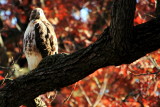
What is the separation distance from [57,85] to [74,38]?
5.26m

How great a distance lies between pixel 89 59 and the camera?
3.28 meters

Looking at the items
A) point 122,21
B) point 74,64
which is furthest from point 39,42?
point 122,21

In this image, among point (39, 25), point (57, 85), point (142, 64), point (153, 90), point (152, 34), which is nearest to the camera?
point (152, 34)

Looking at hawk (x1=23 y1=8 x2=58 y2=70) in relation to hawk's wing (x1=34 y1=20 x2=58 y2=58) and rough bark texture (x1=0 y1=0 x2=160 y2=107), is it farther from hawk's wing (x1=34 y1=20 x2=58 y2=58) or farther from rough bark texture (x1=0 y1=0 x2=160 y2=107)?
rough bark texture (x1=0 y1=0 x2=160 y2=107)

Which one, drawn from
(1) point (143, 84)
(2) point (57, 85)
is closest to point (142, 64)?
(1) point (143, 84)

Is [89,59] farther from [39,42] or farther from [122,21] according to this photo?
[39,42]

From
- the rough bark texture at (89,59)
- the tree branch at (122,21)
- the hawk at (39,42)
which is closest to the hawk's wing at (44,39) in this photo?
the hawk at (39,42)

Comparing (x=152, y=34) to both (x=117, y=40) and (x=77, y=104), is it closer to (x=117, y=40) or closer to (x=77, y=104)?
(x=117, y=40)

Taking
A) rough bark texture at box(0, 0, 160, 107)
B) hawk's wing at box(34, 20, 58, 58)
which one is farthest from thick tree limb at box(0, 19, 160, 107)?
hawk's wing at box(34, 20, 58, 58)

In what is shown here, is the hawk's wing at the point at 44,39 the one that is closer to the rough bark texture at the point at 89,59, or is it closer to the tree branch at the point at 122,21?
the rough bark texture at the point at 89,59

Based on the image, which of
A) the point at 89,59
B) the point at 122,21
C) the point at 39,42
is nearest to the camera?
the point at 122,21

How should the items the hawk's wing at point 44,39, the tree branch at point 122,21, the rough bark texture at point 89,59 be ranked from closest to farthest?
1. the tree branch at point 122,21
2. the rough bark texture at point 89,59
3. the hawk's wing at point 44,39

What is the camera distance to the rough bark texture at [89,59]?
307 centimetres

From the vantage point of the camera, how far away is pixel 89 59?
328cm
